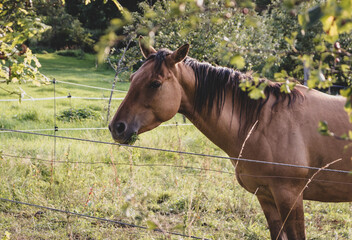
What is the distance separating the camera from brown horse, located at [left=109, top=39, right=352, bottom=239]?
2.79 meters

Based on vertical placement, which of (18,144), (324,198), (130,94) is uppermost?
(130,94)

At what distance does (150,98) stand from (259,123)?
3.05 ft

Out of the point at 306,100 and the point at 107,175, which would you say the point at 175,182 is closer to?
the point at 107,175

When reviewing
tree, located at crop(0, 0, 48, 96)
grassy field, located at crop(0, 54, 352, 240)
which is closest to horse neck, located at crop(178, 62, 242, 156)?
grassy field, located at crop(0, 54, 352, 240)

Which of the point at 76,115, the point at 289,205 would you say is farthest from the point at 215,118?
the point at 76,115

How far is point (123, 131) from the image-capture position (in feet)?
9.21

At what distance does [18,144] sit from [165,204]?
3337 mm

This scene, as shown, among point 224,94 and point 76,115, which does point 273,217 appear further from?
point 76,115

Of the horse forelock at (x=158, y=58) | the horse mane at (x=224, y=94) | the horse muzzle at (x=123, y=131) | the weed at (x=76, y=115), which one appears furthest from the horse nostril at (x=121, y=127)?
the weed at (x=76, y=115)

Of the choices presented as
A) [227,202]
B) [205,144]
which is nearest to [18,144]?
[205,144]

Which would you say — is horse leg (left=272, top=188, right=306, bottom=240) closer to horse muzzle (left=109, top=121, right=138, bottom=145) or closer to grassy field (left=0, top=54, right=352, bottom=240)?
Answer: grassy field (left=0, top=54, right=352, bottom=240)

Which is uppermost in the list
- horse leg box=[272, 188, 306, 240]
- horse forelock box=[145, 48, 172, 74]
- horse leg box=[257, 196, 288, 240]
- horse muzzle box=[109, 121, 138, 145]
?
horse forelock box=[145, 48, 172, 74]

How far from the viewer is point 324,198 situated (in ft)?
9.91

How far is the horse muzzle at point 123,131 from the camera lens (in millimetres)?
2803
